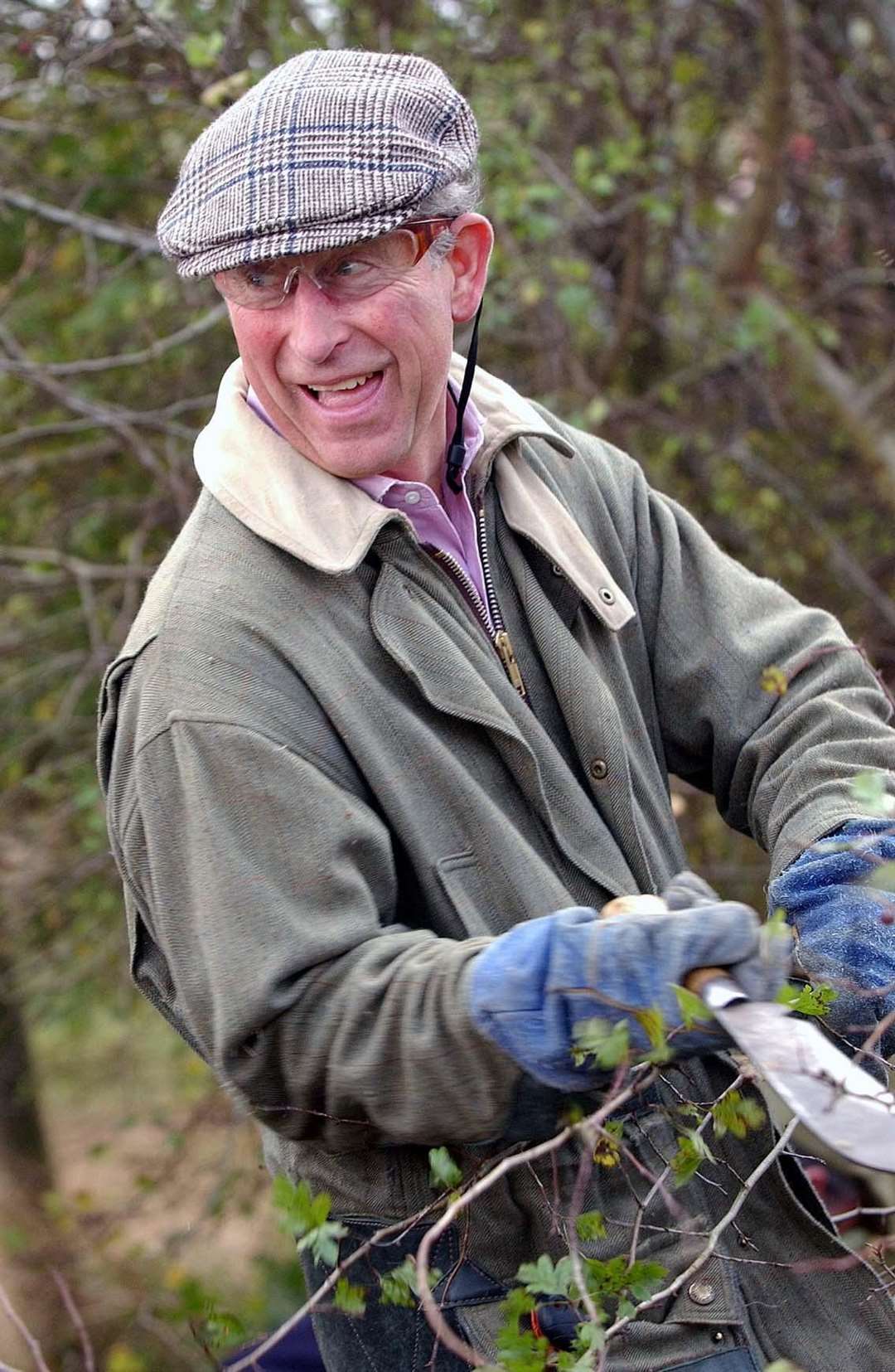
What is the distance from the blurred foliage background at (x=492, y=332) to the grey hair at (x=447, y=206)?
7.07 feet

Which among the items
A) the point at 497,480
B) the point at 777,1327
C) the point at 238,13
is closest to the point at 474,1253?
the point at 777,1327

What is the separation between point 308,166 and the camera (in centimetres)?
195

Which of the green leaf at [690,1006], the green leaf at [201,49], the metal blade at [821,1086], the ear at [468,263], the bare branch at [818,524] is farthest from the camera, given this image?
the bare branch at [818,524]

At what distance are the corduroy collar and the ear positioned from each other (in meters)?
0.15

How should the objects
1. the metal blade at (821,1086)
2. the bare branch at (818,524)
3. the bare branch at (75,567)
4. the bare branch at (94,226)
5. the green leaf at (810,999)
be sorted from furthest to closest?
the bare branch at (818,524) < the bare branch at (75,567) < the bare branch at (94,226) < the green leaf at (810,999) < the metal blade at (821,1086)

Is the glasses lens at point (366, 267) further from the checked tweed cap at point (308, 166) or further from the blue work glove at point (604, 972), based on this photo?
the blue work glove at point (604, 972)

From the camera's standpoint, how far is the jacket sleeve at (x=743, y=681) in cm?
Answer: 233

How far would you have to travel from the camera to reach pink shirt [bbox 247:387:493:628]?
7.05 ft

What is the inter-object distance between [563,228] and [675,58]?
1.08 meters

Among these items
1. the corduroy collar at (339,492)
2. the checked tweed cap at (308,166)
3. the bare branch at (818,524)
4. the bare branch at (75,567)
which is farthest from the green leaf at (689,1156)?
the bare branch at (818,524)

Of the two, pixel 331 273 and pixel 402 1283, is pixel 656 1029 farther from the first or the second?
pixel 331 273

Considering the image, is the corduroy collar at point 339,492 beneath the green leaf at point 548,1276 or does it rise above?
above

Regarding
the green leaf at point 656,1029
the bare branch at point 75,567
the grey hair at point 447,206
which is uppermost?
the grey hair at point 447,206

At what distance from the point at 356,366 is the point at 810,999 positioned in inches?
39.8
